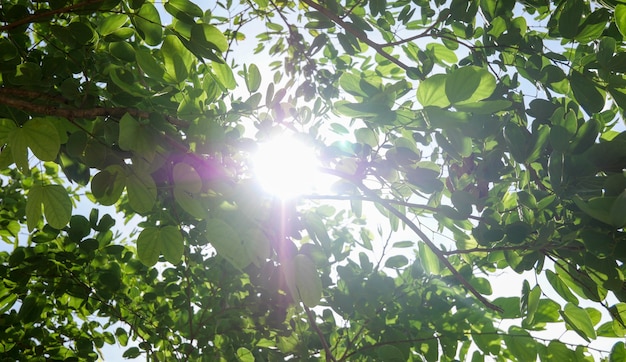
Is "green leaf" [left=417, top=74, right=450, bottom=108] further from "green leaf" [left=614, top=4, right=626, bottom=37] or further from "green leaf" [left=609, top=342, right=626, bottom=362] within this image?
"green leaf" [left=609, top=342, right=626, bottom=362]

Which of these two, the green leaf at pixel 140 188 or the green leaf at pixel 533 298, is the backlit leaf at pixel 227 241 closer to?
the green leaf at pixel 140 188

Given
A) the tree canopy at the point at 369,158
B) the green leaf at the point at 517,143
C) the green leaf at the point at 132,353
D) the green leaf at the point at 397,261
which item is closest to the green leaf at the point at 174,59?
the tree canopy at the point at 369,158

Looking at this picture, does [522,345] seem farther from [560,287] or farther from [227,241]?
[227,241]

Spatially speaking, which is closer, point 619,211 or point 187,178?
point 619,211

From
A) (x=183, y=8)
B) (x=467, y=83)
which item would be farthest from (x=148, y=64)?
(x=467, y=83)

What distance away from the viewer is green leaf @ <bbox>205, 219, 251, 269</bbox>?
794mm

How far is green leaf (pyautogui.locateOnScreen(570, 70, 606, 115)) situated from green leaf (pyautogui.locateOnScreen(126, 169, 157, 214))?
3.43ft

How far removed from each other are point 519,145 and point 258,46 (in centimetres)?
226

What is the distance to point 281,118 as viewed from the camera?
1.06 metres

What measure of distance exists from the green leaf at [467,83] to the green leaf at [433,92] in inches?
0.6

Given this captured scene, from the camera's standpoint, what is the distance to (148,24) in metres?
1.04

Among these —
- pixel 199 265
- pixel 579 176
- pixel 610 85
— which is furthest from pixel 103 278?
pixel 610 85

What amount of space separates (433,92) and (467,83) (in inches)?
2.6

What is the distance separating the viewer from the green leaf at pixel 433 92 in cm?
79
